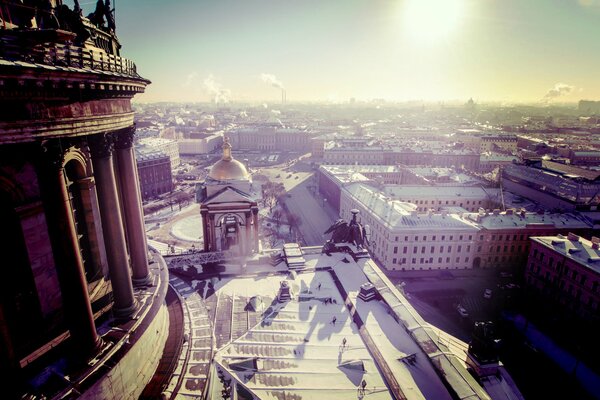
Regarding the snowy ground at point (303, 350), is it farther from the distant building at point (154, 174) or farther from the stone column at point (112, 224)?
the distant building at point (154, 174)

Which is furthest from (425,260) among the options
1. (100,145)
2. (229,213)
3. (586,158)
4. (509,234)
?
(586,158)

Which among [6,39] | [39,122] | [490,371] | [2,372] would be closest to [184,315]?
[2,372]

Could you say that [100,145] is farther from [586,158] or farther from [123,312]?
[586,158]

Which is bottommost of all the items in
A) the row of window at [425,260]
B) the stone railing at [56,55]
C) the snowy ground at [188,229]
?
the row of window at [425,260]

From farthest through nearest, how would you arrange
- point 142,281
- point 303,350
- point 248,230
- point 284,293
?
point 248,230 → point 284,293 → point 303,350 → point 142,281

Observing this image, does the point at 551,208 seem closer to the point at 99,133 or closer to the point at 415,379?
the point at 415,379

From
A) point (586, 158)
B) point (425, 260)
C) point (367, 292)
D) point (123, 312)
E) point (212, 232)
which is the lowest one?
point (425, 260)

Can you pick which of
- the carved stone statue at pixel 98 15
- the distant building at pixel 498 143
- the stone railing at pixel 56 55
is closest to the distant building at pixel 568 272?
the stone railing at pixel 56 55
